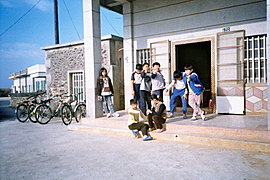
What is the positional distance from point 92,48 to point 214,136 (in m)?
4.05

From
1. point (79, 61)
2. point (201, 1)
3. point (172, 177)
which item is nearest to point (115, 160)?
point (172, 177)

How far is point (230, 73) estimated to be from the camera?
6.57 metres

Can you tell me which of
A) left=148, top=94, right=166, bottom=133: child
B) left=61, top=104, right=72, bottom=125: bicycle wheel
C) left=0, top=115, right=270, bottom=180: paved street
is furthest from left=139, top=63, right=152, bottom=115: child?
left=61, top=104, right=72, bottom=125: bicycle wheel

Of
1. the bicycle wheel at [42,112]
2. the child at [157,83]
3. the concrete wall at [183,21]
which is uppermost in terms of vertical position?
the concrete wall at [183,21]

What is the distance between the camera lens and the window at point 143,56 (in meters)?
8.12

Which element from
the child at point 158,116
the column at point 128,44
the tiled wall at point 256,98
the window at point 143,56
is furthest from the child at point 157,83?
the tiled wall at point 256,98

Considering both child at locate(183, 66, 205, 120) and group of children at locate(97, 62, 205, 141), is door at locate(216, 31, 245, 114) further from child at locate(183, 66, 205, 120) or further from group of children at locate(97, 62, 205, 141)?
child at locate(183, 66, 205, 120)

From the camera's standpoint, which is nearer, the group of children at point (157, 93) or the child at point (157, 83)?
the group of children at point (157, 93)

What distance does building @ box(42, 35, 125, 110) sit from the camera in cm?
890

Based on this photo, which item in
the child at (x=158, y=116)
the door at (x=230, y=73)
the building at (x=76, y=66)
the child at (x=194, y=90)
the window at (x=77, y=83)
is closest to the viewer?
the child at (x=158, y=116)

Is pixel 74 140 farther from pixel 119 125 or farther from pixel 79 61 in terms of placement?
pixel 79 61

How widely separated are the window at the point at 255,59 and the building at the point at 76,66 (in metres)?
4.60

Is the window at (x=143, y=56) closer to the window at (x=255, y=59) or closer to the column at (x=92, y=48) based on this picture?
the column at (x=92, y=48)

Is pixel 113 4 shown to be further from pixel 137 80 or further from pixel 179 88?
pixel 179 88
